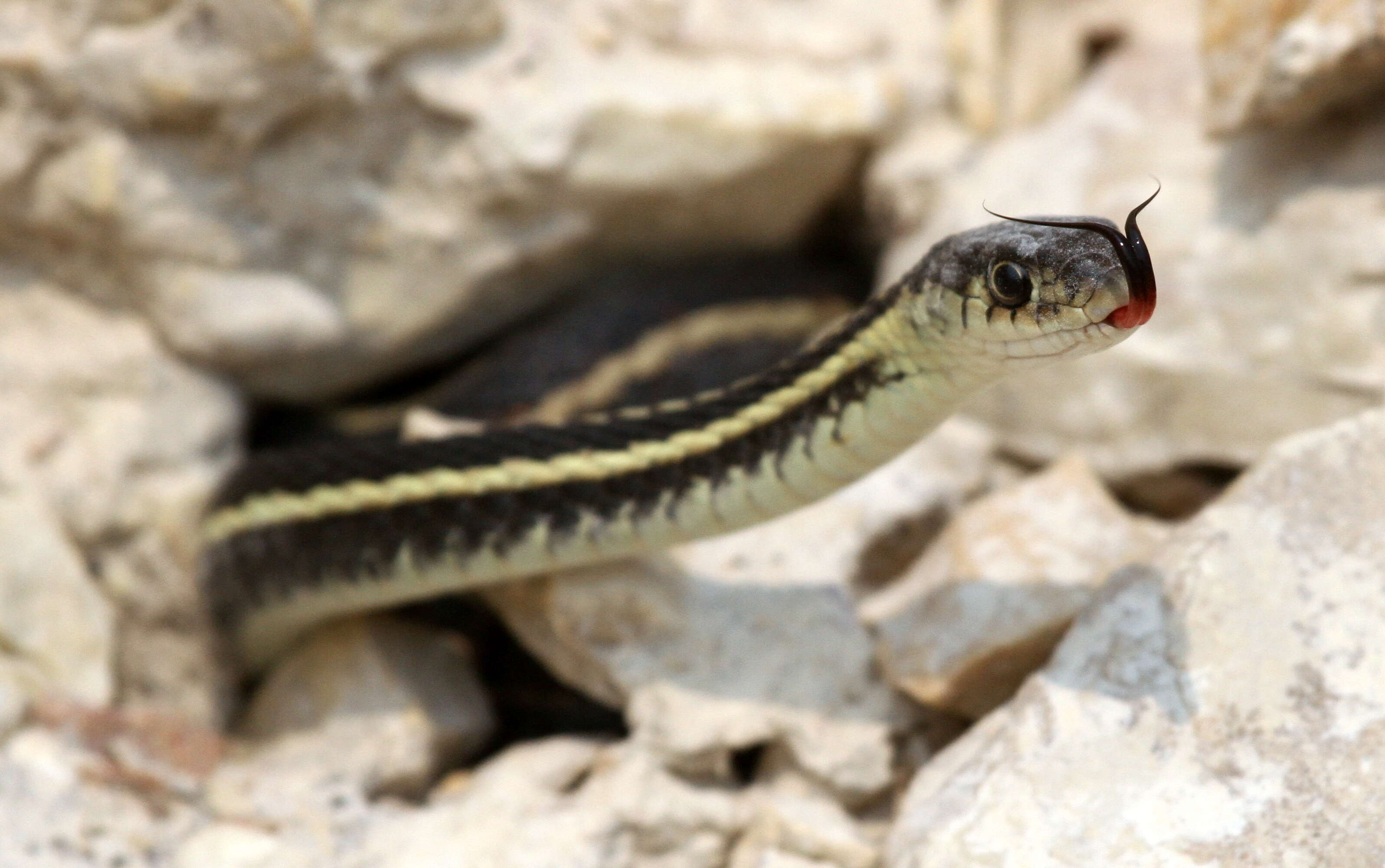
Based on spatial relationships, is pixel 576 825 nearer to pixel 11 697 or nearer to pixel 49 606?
pixel 11 697

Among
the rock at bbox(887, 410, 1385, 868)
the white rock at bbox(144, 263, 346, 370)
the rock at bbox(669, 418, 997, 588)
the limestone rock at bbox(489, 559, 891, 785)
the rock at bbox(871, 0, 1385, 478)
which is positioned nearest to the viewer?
the rock at bbox(887, 410, 1385, 868)

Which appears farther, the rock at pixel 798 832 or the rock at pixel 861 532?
the rock at pixel 861 532

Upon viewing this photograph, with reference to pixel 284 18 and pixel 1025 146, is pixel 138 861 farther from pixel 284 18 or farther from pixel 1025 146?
pixel 1025 146

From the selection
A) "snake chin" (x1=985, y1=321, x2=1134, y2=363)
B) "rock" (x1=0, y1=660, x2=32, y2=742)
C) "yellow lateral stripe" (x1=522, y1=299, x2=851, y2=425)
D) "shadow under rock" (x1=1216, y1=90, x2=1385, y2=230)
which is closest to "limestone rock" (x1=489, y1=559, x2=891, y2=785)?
"yellow lateral stripe" (x1=522, y1=299, x2=851, y2=425)

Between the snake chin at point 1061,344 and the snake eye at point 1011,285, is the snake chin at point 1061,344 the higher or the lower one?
the lower one

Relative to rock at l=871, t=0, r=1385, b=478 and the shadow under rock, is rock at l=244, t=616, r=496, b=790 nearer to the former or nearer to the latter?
rock at l=871, t=0, r=1385, b=478

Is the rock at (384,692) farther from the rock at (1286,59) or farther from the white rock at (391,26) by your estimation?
the rock at (1286,59)

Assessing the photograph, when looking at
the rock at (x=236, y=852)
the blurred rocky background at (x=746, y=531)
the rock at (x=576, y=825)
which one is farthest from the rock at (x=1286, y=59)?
the rock at (x=236, y=852)

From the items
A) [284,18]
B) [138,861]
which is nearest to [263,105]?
[284,18]
